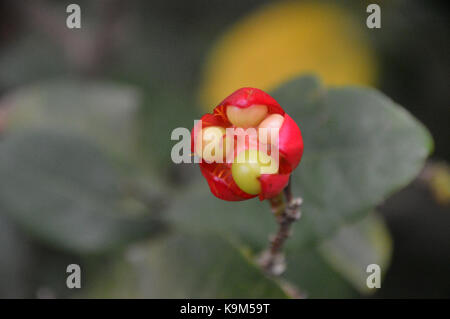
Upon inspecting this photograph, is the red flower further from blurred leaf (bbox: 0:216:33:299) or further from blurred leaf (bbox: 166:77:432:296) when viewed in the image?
blurred leaf (bbox: 0:216:33:299)

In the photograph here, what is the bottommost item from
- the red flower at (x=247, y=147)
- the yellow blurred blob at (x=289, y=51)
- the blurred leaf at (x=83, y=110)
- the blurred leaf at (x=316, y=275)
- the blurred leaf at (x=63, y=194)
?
the blurred leaf at (x=316, y=275)

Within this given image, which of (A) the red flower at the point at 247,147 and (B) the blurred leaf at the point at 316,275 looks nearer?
(A) the red flower at the point at 247,147

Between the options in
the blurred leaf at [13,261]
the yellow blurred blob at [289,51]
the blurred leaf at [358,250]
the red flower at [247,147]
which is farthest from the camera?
the yellow blurred blob at [289,51]

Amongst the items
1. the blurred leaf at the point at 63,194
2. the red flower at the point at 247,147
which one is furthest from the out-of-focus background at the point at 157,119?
the red flower at the point at 247,147

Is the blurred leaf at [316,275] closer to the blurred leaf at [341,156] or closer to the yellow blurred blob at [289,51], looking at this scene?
the blurred leaf at [341,156]

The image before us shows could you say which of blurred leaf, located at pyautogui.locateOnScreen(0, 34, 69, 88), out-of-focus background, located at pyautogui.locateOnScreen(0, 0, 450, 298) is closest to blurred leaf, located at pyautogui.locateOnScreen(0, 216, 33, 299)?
out-of-focus background, located at pyautogui.locateOnScreen(0, 0, 450, 298)

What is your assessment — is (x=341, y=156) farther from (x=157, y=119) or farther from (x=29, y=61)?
(x=29, y=61)

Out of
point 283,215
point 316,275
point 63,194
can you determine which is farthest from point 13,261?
point 283,215
